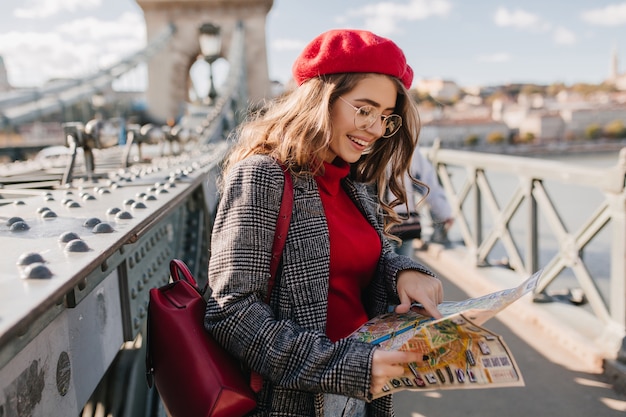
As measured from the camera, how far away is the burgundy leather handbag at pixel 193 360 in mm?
1066

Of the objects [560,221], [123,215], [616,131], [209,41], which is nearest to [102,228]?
[123,215]

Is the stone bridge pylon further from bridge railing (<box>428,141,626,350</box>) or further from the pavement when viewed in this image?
the pavement

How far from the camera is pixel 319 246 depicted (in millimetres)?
1225

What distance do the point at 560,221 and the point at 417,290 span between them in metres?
2.37

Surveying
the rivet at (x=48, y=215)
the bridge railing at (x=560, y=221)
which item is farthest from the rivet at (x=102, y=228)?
the bridge railing at (x=560, y=221)

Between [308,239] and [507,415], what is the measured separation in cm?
177

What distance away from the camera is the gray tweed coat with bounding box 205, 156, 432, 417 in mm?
1067

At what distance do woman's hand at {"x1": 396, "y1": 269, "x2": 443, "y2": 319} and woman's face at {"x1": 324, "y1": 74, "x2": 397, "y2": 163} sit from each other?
0.32 m

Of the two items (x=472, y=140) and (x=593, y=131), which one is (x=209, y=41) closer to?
(x=593, y=131)

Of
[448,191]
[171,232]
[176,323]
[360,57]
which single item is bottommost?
[448,191]

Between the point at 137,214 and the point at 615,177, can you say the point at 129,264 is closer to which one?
the point at 137,214

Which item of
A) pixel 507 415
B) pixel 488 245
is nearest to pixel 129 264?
pixel 507 415

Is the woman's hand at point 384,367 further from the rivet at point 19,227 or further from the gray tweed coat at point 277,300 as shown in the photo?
the rivet at point 19,227

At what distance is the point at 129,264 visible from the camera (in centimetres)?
168
